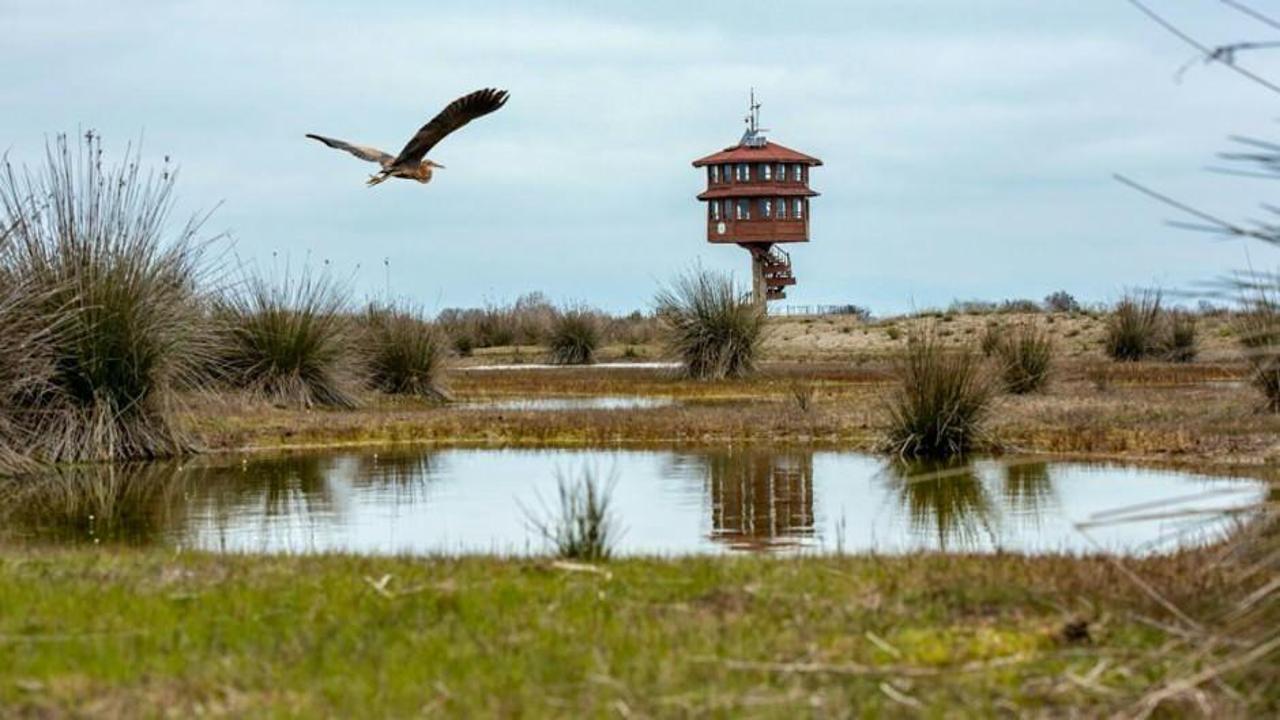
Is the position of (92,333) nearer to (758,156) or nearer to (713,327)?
(713,327)

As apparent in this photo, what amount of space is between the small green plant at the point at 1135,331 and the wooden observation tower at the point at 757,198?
25593 mm

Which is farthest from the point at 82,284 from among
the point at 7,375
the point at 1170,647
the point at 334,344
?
the point at 1170,647

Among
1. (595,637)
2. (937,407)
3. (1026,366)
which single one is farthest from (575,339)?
(595,637)

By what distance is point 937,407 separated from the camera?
619 inches

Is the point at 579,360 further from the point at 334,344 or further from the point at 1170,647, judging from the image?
the point at 1170,647

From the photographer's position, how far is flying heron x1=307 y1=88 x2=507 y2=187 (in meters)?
17.8

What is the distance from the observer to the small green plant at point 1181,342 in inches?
1254

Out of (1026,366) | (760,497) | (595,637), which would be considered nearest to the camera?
(595,637)

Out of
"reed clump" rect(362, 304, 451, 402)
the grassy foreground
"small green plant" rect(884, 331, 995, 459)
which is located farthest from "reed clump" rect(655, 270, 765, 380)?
the grassy foreground

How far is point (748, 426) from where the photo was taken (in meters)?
18.1

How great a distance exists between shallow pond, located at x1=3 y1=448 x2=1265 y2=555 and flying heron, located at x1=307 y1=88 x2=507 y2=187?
4.03 m

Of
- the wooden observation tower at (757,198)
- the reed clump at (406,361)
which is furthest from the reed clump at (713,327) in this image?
the wooden observation tower at (757,198)

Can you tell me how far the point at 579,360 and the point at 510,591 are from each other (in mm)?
31084

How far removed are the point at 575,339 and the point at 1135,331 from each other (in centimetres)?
1234
